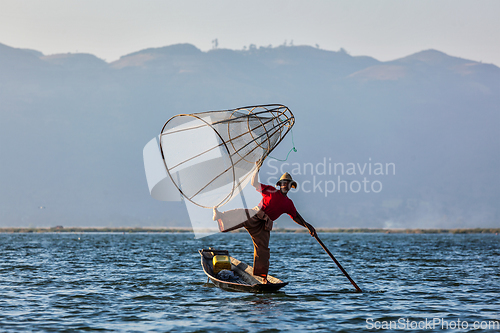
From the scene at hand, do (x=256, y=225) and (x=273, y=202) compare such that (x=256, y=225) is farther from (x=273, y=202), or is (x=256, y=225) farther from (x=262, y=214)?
(x=273, y=202)

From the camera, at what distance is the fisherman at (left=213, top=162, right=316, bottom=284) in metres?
16.0

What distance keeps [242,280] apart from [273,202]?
3695mm

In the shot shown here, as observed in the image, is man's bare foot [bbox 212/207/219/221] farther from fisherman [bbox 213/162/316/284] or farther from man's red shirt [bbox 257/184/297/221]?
man's red shirt [bbox 257/184/297/221]

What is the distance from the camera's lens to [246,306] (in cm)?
1568

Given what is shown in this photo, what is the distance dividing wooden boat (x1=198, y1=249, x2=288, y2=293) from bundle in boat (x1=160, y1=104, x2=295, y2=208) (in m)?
2.94

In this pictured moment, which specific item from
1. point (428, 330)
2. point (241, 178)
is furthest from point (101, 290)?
point (428, 330)

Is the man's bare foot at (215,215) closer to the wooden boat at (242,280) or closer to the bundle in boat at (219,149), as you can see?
the bundle in boat at (219,149)

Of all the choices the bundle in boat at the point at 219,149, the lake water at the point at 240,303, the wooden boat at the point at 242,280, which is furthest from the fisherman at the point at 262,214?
the lake water at the point at 240,303

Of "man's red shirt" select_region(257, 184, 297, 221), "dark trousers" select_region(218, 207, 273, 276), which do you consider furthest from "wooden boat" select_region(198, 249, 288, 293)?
"man's red shirt" select_region(257, 184, 297, 221)

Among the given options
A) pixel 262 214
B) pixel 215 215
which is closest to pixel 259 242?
pixel 262 214

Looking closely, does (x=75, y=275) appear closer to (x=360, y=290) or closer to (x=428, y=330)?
(x=360, y=290)

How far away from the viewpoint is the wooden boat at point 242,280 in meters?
16.2

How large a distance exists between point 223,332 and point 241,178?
571 cm

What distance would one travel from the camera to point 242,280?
18.4 meters
